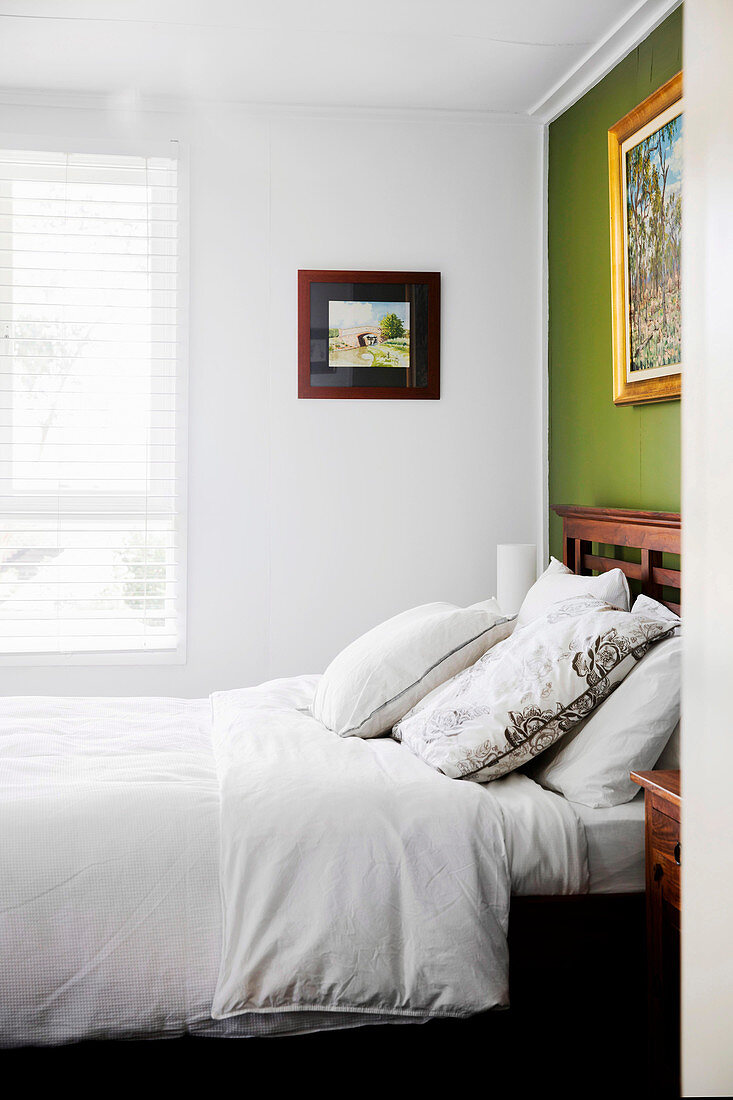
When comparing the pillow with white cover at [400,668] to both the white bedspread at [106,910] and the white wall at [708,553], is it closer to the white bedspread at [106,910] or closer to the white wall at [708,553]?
the white bedspread at [106,910]

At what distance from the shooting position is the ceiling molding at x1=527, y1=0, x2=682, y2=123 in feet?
9.30

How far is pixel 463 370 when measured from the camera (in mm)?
3795

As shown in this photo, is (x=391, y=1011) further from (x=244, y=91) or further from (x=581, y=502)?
(x=244, y=91)

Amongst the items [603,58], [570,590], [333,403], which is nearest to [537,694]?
[570,590]

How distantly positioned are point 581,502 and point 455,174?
4.58ft

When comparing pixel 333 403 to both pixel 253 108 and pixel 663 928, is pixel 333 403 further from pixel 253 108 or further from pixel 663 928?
pixel 663 928

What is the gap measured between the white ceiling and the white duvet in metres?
2.32

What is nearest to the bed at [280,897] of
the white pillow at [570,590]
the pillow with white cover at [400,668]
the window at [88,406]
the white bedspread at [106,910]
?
the white bedspread at [106,910]

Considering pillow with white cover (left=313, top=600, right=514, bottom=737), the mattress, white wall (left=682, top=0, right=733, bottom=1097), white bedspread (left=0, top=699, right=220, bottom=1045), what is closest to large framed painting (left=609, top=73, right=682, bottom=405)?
pillow with white cover (left=313, top=600, right=514, bottom=737)

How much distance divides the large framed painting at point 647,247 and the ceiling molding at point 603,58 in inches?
12.0

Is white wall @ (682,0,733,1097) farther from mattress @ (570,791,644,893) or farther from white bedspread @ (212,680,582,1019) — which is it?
mattress @ (570,791,644,893)

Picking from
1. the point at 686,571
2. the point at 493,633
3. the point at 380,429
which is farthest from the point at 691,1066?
the point at 380,429

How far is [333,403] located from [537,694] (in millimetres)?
2044

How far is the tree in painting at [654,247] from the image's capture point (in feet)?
8.55
